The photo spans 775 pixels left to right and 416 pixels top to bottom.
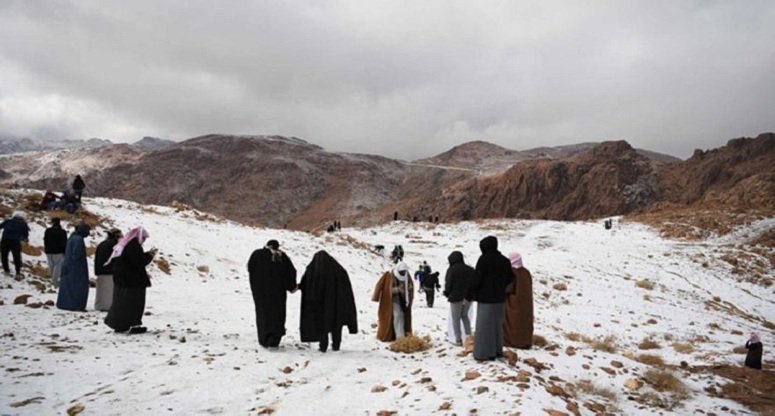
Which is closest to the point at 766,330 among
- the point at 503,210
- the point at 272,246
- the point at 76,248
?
the point at 272,246

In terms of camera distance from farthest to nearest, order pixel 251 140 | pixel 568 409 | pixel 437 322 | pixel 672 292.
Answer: pixel 251 140, pixel 672 292, pixel 437 322, pixel 568 409

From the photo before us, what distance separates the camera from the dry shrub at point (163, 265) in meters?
16.2

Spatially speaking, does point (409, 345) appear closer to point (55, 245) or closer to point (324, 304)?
point (324, 304)

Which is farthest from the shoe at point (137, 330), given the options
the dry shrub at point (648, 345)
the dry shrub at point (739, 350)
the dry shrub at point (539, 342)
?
the dry shrub at point (739, 350)

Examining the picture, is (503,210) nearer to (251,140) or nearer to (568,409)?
(568,409)

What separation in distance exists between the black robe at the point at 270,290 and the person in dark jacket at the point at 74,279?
166 inches

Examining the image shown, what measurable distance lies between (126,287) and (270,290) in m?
2.53

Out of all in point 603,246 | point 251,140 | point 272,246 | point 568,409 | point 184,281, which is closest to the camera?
point 568,409

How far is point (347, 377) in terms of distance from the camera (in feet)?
20.7

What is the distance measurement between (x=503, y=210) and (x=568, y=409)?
62.1m

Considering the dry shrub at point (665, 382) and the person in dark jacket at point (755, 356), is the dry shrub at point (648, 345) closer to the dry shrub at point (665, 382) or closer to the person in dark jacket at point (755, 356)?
the person in dark jacket at point (755, 356)

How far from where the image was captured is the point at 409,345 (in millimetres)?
8172

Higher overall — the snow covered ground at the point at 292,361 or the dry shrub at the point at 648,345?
the snow covered ground at the point at 292,361

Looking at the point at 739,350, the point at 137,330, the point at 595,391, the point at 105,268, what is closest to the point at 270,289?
the point at 137,330
